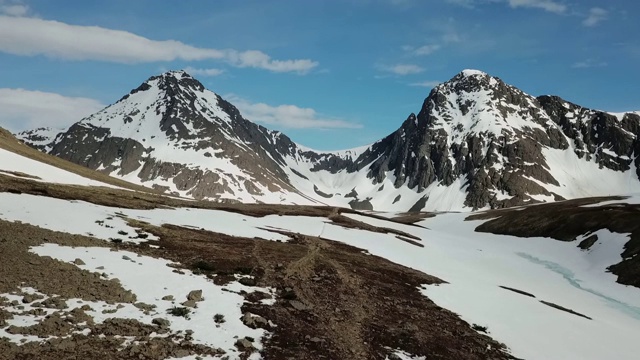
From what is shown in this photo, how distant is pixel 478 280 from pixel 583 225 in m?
53.9

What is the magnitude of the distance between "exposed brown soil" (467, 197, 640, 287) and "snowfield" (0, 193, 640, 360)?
197 centimetres

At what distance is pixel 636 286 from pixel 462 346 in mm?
44139

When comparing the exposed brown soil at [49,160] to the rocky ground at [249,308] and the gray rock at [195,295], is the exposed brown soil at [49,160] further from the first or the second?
the gray rock at [195,295]

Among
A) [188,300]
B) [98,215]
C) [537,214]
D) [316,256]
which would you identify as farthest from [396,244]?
[537,214]

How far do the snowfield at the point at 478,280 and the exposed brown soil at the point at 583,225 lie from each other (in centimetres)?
197

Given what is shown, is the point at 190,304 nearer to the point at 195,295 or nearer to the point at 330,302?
the point at 195,295

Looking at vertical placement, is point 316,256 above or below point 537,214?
below

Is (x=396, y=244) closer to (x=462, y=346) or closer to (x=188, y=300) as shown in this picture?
(x=462, y=346)

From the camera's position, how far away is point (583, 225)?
87625 mm


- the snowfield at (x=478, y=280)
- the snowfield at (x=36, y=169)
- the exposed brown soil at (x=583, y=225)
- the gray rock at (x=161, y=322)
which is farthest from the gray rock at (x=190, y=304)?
the snowfield at (x=36, y=169)

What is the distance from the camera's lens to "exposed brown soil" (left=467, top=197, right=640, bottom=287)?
2399 inches

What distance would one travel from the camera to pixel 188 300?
69.6 ft

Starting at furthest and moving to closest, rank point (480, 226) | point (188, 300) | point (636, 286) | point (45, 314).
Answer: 1. point (480, 226)
2. point (636, 286)
3. point (188, 300)
4. point (45, 314)

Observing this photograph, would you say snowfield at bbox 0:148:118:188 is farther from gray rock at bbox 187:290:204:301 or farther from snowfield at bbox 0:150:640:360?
gray rock at bbox 187:290:204:301
